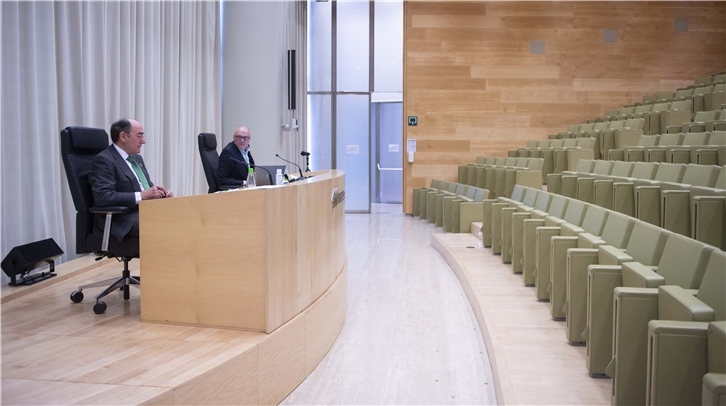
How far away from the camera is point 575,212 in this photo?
3.26 meters

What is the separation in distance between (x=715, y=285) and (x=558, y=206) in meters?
2.00

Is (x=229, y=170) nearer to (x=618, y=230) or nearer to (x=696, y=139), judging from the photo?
Result: (x=618, y=230)

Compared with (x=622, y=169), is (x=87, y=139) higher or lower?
higher

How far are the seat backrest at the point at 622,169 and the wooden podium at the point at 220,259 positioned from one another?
2.67 m

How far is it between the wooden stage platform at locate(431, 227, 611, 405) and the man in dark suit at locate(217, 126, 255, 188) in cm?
172

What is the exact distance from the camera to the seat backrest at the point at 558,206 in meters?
3.52

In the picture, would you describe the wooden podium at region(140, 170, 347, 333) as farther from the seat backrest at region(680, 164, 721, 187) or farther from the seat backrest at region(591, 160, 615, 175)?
the seat backrest at region(591, 160, 615, 175)

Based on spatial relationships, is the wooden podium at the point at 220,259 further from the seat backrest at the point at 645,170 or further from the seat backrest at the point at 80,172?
the seat backrest at the point at 645,170

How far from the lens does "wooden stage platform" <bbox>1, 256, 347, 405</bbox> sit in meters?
1.71

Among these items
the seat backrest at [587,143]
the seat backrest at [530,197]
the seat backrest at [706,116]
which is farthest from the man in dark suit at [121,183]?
the seat backrest at [587,143]

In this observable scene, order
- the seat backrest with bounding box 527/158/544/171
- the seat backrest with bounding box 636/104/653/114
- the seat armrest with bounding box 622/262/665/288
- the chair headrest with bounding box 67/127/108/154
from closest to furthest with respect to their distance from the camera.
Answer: the seat armrest with bounding box 622/262/665/288, the chair headrest with bounding box 67/127/108/154, the seat backrest with bounding box 527/158/544/171, the seat backrest with bounding box 636/104/653/114

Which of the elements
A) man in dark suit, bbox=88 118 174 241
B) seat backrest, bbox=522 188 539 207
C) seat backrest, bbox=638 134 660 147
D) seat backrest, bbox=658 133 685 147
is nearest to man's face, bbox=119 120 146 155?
man in dark suit, bbox=88 118 174 241

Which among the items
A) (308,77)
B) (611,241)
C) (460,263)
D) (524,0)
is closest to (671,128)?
(460,263)

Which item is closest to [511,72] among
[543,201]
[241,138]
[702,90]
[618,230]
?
[702,90]
